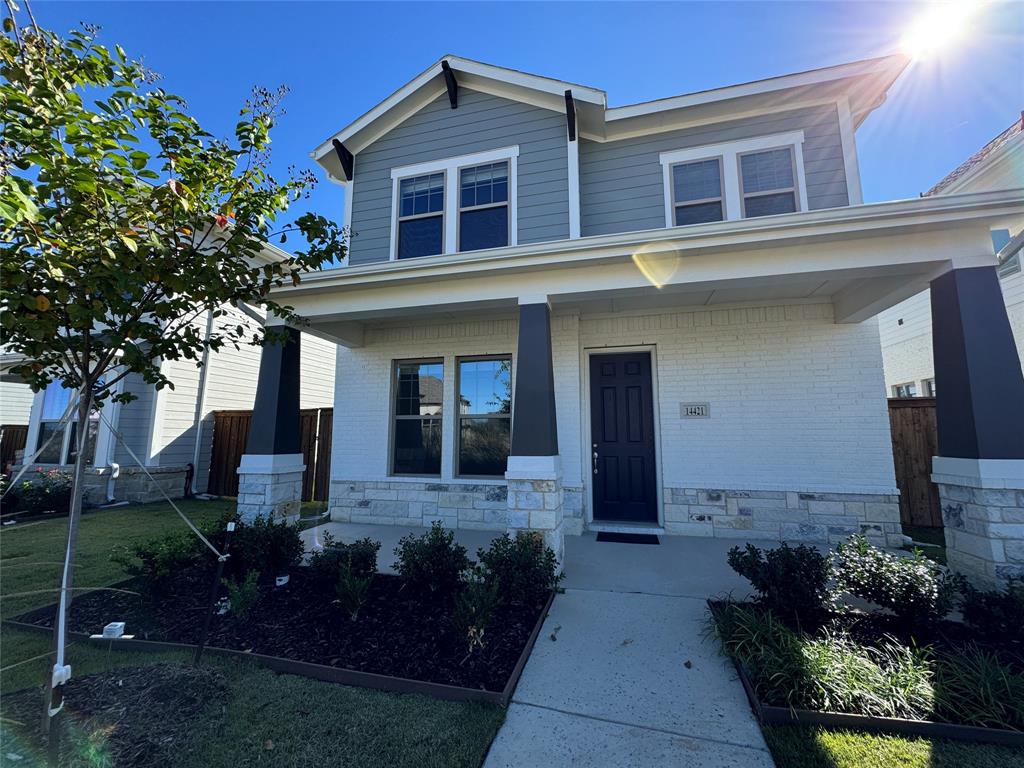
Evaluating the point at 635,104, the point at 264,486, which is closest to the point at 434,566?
the point at 264,486

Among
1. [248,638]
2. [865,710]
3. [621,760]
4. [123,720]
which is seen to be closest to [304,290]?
[248,638]

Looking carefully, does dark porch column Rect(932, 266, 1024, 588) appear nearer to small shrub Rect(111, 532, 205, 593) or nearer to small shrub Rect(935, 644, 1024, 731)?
small shrub Rect(935, 644, 1024, 731)

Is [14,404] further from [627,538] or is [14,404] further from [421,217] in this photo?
[627,538]

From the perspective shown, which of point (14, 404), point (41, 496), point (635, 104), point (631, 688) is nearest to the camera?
point (631, 688)

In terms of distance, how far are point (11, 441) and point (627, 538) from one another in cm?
1470

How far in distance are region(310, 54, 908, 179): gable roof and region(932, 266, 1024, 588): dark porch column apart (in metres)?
3.18

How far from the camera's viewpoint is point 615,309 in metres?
6.06

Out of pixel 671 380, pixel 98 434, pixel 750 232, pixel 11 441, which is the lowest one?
pixel 11 441

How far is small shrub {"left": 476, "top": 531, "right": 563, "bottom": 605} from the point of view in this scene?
3.55m

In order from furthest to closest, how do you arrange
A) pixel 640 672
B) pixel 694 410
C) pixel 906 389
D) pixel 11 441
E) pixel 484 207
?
pixel 11 441, pixel 906 389, pixel 484 207, pixel 694 410, pixel 640 672

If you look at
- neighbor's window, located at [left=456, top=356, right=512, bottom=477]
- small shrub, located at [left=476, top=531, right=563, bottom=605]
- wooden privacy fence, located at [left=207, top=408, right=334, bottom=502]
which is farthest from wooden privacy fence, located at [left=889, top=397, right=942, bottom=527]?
wooden privacy fence, located at [left=207, top=408, right=334, bottom=502]

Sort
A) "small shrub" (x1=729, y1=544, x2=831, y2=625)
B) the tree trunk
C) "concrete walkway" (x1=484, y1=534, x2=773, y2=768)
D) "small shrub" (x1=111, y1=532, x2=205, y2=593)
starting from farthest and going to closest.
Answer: "small shrub" (x1=111, y1=532, x2=205, y2=593) < "small shrub" (x1=729, y1=544, x2=831, y2=625) < "concrete walkway" (x1=484, y1=534, x2=773, y2=768) < the tree trunk

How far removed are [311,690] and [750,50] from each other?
798 centimetres

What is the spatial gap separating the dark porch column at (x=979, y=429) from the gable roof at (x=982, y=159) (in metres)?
4.73
